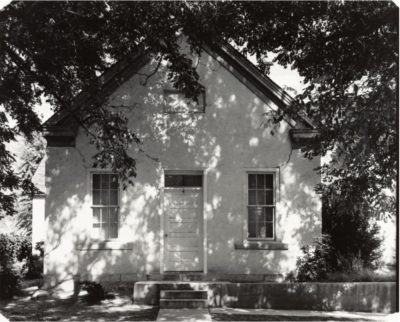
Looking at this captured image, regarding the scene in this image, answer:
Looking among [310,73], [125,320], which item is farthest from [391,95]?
[125,320]

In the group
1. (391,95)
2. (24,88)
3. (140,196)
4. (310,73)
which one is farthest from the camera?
(140,196)

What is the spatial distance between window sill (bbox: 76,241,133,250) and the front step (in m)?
2.16

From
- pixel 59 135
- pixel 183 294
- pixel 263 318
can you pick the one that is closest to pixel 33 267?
pixel 59 135

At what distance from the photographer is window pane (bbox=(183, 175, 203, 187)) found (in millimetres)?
12922

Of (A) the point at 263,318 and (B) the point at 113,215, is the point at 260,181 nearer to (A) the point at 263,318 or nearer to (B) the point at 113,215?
(B) the point at 113,215

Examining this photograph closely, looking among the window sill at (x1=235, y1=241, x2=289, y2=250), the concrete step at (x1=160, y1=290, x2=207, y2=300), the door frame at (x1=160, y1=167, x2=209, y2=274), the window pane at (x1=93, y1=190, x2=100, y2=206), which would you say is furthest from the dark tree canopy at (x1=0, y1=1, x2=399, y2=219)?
the concrete step at (x1=160, y1=290, x2=207, y2=300)

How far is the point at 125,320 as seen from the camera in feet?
31.5

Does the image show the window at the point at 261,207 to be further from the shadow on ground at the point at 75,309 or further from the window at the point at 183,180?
the shadow on ground at the point at 75,309

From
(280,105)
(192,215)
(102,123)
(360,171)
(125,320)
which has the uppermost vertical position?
(280,105)

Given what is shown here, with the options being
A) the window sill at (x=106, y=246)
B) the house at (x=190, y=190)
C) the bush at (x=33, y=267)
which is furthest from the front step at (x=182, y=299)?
the bush at (x=33, y=267)

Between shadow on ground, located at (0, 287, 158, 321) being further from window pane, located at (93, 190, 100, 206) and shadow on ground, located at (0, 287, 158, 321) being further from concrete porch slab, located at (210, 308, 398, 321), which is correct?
window pane, located at (93, 190, 100, 206)

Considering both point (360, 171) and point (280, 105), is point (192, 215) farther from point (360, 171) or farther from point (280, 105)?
point (360, 171)

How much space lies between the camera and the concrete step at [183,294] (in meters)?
10.7

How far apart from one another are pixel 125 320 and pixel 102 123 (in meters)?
4.19
